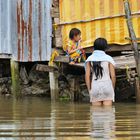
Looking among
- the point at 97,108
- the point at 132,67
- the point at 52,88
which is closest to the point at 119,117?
the point at 97,108

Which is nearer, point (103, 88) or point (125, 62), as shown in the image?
point (103, 88)

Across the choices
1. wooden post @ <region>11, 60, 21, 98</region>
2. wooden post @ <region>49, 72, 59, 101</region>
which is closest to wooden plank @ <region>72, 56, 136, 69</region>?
wooden post @ <region>49, 72, 59, 101</region>

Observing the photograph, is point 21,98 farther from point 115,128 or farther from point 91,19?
point 115,128

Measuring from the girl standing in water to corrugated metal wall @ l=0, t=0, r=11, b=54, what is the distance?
6.18m

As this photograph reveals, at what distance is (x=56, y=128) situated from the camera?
6723 mm

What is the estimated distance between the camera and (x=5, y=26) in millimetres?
15062

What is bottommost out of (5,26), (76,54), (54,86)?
(54,86)

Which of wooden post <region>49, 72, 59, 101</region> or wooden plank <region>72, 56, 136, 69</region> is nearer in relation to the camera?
wooden plank <region>72, 56, 136, 69</region>

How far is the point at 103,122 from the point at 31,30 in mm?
7553

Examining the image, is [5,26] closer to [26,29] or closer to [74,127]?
[26,29]

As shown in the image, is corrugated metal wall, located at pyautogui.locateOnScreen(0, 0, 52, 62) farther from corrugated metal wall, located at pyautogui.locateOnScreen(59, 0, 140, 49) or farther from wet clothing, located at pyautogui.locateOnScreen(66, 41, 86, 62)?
wet clothing, located at pyautogui.locateOnScreen(66, 41, 86, 62)

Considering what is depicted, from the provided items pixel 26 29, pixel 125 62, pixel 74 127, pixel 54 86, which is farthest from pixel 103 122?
pixel 26 29

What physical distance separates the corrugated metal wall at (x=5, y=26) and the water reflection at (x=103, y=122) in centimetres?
623

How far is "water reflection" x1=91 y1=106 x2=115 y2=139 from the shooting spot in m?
6.02
